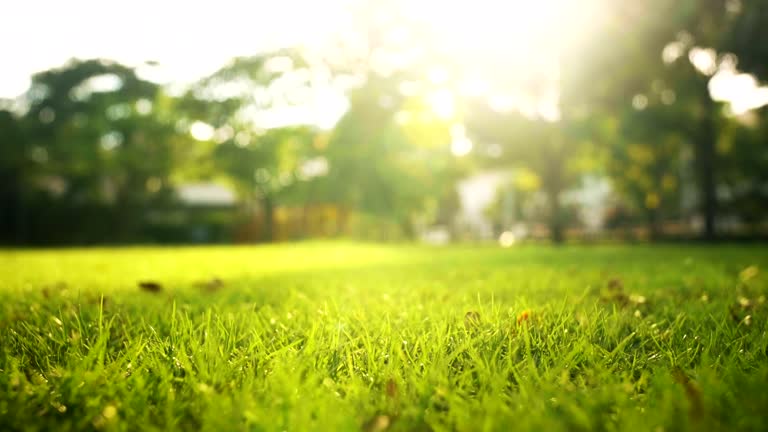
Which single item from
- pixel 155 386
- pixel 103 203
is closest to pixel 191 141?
pixel 103 203

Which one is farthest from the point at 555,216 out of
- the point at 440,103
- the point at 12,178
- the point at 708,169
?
the point at 12,178

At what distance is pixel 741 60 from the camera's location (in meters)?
11.8

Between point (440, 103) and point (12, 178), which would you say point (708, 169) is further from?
point (12, 178)

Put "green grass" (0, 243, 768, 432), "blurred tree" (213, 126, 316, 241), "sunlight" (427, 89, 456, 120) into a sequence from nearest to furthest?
"green grass" (0, 243, 768, 432) → "sunlight" (427, 89, 456, 120) → "blurred tree" (213, 126, 316, 241)

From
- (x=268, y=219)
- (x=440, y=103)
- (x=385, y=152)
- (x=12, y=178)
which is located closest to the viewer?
(x=440, y=103)

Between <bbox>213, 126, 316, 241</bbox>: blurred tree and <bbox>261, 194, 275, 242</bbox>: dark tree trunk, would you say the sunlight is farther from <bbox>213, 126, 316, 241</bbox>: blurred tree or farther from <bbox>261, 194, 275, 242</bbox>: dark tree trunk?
<bbox>261, 194, 275, 242</bbox>: dark tree trunk

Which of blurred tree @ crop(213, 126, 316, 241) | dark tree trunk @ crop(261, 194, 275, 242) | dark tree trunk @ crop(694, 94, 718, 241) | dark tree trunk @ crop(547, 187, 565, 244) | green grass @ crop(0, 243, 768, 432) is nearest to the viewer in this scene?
green grass @ crop(0, 243, 768, 432)

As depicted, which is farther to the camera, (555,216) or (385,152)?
(385,152)

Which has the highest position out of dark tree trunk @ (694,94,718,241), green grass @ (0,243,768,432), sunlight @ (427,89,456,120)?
sunlight @ (427,89,456,120)

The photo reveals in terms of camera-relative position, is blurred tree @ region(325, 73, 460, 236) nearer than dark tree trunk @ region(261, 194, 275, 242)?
Yes

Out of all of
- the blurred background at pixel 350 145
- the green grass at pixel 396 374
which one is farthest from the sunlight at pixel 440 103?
the green grass at pixel 396 374

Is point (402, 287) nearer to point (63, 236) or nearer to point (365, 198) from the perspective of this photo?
point (365, 198)

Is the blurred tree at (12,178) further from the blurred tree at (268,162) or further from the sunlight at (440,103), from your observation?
the sunlight at (440,103)

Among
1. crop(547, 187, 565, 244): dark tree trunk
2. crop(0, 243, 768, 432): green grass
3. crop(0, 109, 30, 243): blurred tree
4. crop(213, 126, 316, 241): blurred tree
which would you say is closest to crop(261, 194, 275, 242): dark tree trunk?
crop(213, 126, 316, 241): blurred tree
